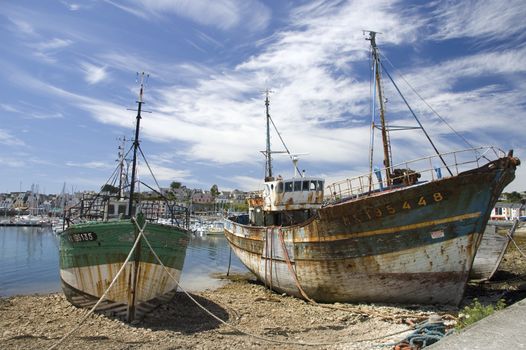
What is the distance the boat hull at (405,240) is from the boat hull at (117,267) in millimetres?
5758

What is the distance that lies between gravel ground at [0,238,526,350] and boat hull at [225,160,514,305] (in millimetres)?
696

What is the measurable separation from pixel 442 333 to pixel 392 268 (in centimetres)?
504

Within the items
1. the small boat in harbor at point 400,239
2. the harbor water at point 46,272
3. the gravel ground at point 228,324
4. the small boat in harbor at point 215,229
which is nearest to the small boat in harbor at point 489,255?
the gravel ground at point 228,324

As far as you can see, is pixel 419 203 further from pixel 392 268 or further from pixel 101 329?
pixel 101 329

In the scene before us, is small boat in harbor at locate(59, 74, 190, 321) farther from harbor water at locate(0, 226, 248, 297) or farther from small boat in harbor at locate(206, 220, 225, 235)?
small boat in harbor at locate(206, 220, 225, 235)

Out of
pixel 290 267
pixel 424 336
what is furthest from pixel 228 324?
pixel 290 267

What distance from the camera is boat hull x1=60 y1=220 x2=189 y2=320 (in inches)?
454

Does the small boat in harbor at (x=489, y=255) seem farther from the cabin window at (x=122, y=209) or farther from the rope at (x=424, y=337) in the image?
the cabin window at (x=122, y=209)

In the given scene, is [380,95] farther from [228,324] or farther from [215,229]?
[215,229]

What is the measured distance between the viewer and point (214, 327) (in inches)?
456

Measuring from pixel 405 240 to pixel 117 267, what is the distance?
8.99 meters

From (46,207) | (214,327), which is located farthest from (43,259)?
(46,207)

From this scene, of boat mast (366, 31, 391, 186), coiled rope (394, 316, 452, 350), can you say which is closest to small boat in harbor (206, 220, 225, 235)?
boat mast (366, 31, 391, 186)

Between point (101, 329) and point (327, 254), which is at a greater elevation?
point (327, 254)
